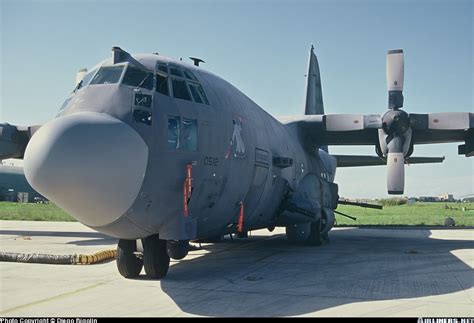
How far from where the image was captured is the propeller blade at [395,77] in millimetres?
15742

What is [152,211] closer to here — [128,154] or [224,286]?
[128,154]

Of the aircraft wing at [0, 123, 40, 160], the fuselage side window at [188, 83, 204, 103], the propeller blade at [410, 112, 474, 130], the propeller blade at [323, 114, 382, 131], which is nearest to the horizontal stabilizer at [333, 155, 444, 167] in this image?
the propeller blade at [323, 114, 382, 131]

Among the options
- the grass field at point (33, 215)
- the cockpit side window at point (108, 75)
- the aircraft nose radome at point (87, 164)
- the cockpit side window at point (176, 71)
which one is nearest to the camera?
the aircraft nose radome at point (87, 164)

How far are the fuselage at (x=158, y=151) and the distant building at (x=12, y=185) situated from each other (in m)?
63.8

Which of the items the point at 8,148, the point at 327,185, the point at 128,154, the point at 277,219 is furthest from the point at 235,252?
the point at 8,148

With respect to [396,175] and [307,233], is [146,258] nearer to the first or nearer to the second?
[307,233]

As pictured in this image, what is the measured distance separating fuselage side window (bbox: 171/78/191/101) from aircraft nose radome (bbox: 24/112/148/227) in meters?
1.73

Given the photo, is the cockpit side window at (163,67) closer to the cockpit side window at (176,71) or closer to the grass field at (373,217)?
the cockpit side window at (176,71)

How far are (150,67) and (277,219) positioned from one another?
7720 millimetres

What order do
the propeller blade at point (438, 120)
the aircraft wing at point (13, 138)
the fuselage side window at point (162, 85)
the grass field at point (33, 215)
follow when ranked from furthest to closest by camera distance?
the grass field at point (33, 215) < the aircraft wing at point (13, 138) < the propeller blade at point (438, 120) < the fuselage side window at point (162, 85)

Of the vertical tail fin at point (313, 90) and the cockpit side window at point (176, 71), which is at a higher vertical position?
the vertical tail fin at point (313, 90)

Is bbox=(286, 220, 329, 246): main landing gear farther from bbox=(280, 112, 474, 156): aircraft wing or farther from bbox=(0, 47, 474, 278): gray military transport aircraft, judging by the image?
bbox=(280, 112, 474, 156): aircraft wing

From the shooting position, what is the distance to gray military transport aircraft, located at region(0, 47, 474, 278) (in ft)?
23.8

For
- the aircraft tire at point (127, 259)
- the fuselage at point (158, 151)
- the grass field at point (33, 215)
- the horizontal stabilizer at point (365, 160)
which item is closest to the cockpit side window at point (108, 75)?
the fuselage at point (158, 151)
